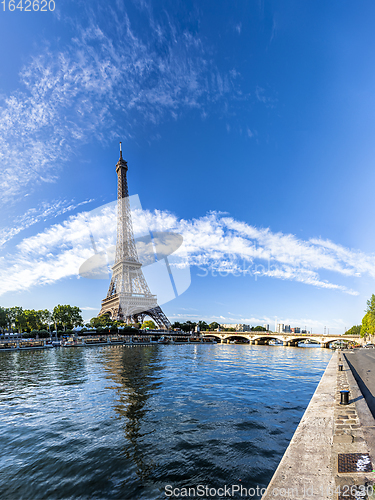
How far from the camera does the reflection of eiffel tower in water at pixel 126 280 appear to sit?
307ft

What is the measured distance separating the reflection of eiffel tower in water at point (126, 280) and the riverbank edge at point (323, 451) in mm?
86636

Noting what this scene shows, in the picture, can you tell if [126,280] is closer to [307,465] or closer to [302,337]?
[302,337]

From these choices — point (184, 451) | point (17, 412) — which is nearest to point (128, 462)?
point (184, 451)

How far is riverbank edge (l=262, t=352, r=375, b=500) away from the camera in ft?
15.2

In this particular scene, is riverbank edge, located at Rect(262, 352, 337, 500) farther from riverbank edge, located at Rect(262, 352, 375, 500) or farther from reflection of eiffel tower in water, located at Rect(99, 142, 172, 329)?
reflection of eiffel tower in water, located at Rect(99, 142, 172, 329)

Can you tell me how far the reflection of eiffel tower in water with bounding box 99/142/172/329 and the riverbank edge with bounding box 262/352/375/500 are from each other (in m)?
86.6

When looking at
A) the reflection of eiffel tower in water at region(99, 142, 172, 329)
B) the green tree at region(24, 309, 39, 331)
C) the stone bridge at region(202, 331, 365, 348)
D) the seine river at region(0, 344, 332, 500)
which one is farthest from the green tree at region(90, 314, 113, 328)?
the seine river at region(0, 344, 332, 500)

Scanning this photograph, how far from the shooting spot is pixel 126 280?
3755 inches

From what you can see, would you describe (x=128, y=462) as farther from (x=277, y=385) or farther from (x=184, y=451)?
(x=277, y=385)

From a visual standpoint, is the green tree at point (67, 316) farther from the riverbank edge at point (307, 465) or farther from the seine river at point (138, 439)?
the riverbank edge at point (307, 465)

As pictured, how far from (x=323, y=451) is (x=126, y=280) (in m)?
93.0

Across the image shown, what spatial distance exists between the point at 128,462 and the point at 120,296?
282 ft

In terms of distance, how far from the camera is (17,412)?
506 inches

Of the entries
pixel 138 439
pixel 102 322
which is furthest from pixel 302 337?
pixel 138 439
